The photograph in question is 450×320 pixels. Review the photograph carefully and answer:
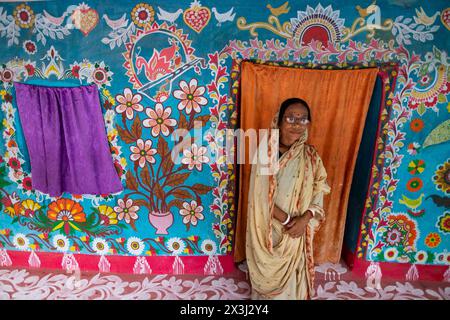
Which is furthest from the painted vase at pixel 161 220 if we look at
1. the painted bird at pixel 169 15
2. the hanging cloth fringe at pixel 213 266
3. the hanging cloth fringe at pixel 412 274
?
the hanging cloth fringe at pixel 412 274

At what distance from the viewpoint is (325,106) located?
262 cm

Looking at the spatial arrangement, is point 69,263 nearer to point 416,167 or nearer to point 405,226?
point 405,226

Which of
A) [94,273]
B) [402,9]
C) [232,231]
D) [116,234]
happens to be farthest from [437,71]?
[94,273]

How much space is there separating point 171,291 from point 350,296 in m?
1.49

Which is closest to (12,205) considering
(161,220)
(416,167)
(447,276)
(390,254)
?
(161,220)

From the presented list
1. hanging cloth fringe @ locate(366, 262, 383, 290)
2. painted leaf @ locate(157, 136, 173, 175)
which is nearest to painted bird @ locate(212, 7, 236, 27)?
painted leaf @ locate(157, 136, 173, 175)

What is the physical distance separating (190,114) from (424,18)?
1.84 metres

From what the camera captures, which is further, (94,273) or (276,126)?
(94,273)

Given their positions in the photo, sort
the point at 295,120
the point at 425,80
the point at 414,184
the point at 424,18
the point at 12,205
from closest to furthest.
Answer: the point at 295,120 → the point at 424,18 → the point at 425,80 → the point at 414,184 → the point at 12,205

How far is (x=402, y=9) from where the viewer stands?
91.4 inches

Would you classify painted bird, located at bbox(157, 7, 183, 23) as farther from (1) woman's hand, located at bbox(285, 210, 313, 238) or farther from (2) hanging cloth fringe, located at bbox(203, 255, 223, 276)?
(2) hanging cloth fringe, located at bbox(203, 255, 223, 276)

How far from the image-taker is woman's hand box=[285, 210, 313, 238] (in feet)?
7.21

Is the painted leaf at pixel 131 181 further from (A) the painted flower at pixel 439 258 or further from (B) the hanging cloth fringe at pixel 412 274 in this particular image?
(A) the painted flower at pixel 439 258
